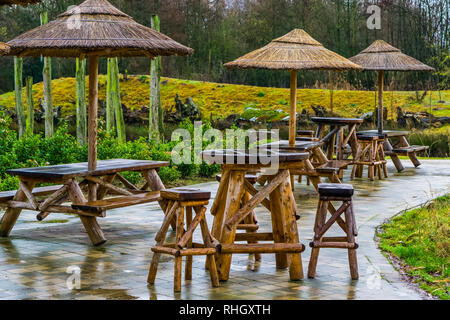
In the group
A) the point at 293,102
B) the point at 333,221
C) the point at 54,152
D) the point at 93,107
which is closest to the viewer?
the point at 333,221

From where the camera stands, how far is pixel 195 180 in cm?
1209

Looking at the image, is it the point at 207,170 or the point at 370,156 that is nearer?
the point at 370,156

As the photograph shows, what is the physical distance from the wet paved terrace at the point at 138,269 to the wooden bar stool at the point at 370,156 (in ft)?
11.4

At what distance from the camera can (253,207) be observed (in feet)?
18.5

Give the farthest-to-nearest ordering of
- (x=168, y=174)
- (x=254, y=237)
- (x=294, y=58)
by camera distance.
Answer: (x=168, y=174) < (x=294, y=58) < (x=254, y=237)

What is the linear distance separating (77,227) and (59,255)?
1.43 meters

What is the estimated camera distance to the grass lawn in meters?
5.46

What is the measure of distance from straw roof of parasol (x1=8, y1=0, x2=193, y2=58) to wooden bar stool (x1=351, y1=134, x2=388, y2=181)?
18.6ft

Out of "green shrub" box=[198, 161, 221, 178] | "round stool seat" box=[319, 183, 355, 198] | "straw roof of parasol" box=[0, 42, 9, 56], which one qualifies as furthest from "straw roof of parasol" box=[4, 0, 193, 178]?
"green shrub" box=[198, 161, 221, 178]

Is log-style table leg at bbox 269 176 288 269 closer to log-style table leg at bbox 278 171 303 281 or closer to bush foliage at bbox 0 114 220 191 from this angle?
log-style table leg at bbox 278 171 303 281

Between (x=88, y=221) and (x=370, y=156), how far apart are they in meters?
6.77

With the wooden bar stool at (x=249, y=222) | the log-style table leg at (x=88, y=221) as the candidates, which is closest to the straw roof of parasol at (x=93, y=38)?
the log-style table leg at (x=88, y=221)

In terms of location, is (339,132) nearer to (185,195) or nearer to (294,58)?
(294,58)

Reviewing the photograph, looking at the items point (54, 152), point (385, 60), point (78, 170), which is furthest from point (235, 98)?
point (78, 170)
